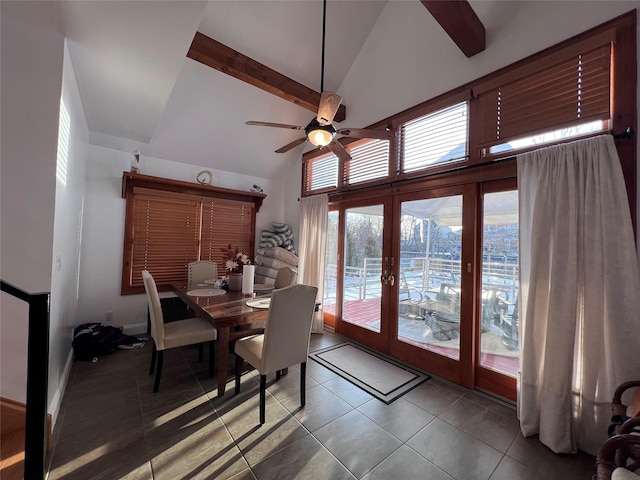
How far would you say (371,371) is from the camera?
111 inches

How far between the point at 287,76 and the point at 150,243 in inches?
124

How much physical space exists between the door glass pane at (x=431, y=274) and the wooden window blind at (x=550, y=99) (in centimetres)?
76

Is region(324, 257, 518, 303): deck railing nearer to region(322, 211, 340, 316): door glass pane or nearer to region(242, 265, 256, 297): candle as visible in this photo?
region(322, 211, 340, 316): door glass pane

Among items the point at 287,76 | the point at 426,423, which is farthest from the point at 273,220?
the point at 426,423

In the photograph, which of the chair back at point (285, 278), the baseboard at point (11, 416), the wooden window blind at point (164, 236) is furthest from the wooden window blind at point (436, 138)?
A: the baseboard at point (11, 416)

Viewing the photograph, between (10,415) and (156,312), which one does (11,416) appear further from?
(156,312)

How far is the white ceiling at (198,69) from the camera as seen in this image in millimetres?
1763

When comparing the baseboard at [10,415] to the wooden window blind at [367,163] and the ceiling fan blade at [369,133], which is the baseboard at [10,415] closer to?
the ceiling fan blade at [369,133]

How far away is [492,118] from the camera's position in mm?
A: 2443

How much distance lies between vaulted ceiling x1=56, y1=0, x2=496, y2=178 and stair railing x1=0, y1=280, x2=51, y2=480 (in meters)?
1.86

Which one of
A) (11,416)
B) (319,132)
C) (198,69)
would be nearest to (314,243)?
(319,132)

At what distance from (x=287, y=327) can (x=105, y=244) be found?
10.5ft

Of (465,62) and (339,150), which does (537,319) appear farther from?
(465,62)

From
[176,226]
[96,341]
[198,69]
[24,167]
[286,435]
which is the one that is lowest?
[286,435]
